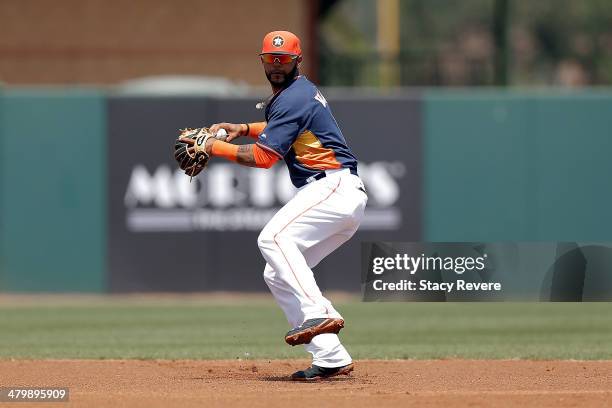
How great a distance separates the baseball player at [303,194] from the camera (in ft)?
26.0

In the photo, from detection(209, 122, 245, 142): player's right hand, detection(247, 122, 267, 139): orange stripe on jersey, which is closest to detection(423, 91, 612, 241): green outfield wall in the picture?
detection(247, 122, 267, 139): orange stripe on jersey

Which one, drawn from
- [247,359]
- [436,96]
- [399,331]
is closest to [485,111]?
[436,96]

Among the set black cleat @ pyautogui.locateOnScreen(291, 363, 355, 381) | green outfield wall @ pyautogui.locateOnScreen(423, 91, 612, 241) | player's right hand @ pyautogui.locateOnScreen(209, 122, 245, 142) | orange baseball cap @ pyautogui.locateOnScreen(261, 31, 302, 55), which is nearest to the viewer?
orange baseball cap @ pyautogui.locateOnScreen(261, 31, 302, 55)

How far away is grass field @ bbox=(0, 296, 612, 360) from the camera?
10352 millimetres

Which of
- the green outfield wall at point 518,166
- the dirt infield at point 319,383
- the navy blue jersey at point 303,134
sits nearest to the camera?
the dirt infield at point 319,383

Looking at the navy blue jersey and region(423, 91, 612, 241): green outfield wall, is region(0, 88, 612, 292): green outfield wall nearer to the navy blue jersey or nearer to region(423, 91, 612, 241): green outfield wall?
region(423, 91, 612, 241): green outfield wall

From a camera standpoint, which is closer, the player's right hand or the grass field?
the player's right hand

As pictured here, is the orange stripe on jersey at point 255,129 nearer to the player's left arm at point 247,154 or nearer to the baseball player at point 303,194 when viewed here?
the baseball player at point 303,194

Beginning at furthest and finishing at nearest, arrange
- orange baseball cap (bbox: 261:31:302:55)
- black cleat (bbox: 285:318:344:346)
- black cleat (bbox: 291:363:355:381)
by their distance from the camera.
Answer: black cleat (bbox: 291:363:355:381)
orange baseball cap (bbox: 261:31:302:55)
black cleat (bbox: 285:318:344:346)

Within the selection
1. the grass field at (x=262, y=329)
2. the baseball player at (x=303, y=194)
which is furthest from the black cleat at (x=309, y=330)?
the grass field at (x=262, y=329)

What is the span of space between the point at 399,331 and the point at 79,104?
225 inches

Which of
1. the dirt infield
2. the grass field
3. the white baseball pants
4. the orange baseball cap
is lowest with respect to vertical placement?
the grass field

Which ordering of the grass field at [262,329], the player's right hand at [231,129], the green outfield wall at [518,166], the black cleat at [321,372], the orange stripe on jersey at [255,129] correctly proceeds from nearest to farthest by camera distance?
the black cleat at [321,372] < the player's right hand at [231,129] < the orange stripe on jersey at [255,129] < the grass field at [262,329] < the green outfield wall at [518,166]

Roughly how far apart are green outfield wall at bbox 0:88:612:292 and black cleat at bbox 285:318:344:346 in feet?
25.1
